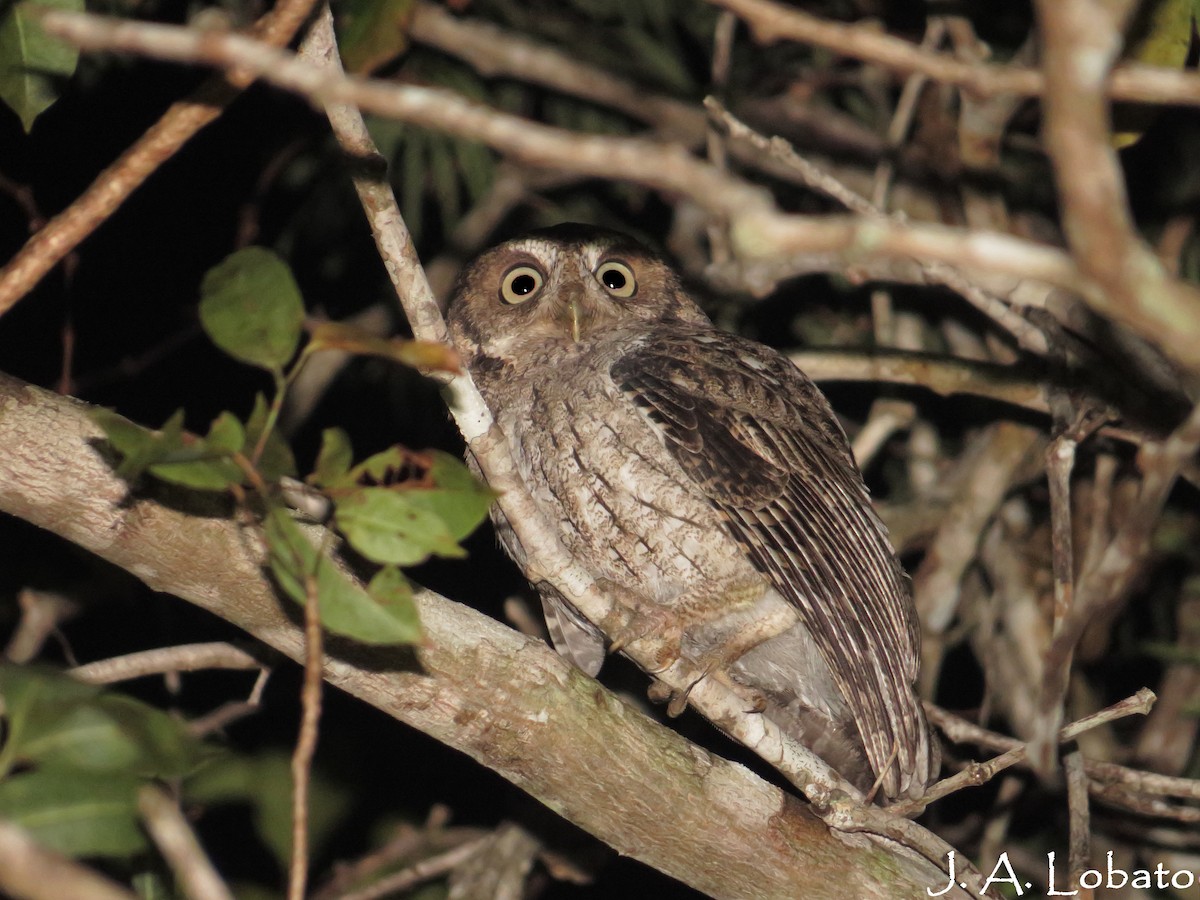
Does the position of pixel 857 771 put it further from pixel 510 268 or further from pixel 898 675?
pixel 510 268

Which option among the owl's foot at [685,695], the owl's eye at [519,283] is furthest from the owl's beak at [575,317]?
the owl's foot at [685,695]

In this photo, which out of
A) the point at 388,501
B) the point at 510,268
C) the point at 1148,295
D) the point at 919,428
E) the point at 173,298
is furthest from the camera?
the point at 173,298

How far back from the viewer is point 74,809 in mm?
1309

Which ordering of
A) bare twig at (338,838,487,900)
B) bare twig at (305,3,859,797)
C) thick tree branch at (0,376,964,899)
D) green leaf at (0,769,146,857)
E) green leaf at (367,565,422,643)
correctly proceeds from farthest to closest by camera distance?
bare twig at (338,838,487,900), bare twig at (305,3,859,797), thick tree branch at (0,376,964,899), green leaf at (367,565,422,643), green leaf at (0,769,146,857)

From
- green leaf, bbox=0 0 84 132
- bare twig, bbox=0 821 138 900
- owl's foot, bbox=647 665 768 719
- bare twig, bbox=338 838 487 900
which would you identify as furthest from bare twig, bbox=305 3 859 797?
bare twig, bbox=338 838 487 900

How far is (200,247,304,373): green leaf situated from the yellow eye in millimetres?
1844

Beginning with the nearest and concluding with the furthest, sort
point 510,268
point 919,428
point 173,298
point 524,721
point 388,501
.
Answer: point 388,501 < point 524,721 < point 510,268 < point 919,428 < point 173,298

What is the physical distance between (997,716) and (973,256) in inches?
132

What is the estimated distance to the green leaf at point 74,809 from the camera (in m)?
1.30

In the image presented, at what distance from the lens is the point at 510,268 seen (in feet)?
10.4

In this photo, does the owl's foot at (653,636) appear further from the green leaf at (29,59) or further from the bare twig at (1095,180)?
the bare twig at (1095,180)

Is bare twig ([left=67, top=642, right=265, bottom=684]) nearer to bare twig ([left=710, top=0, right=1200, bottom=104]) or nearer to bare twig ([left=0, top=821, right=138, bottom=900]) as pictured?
bare twig ([left=0, top=821, right=138, bottom=900])

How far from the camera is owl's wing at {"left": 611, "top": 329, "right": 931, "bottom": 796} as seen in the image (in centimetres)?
257

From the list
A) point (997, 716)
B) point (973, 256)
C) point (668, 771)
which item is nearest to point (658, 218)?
point (997, 716)
